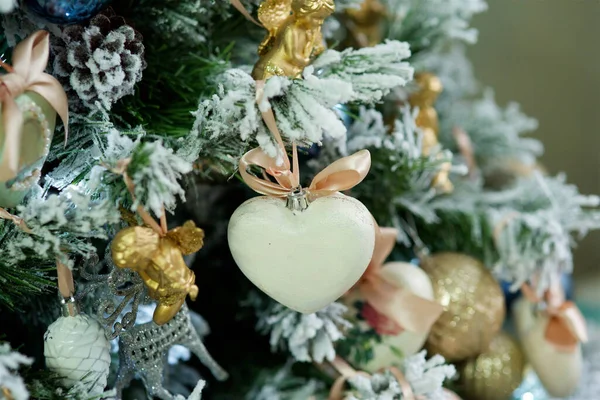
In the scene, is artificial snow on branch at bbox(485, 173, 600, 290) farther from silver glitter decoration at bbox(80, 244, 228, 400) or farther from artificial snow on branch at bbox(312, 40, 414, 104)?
silver glitter decoration at bbox(80, 244, 228, 400)

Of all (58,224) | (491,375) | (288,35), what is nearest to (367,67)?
(288,35)

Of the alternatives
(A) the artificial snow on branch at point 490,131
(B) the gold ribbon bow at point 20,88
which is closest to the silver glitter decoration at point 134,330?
(B) the gold ribbon bow at point 20,88

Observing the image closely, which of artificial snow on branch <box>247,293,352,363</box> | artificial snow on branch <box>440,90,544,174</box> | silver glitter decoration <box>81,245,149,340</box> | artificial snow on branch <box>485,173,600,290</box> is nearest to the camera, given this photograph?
silver glitter decoration <box>81,245,149,340</box>

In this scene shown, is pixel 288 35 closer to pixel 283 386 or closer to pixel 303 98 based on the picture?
pixel 303 98

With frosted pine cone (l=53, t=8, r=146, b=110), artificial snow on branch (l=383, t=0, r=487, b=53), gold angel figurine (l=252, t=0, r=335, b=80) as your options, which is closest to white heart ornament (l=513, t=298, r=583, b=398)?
artificial snow on branch (l=383, t=0, r=487, b=53)

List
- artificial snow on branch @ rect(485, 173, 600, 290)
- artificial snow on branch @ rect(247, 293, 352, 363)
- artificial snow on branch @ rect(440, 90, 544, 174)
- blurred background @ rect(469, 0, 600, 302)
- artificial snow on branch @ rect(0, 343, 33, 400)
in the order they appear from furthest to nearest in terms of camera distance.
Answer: blurred background @ rect(469, 0, 600, 302) → artificial snow on branch @ rect(440, 90, 544, 174) → artificial snow on branch @ rect(485, 173, 600, 290) → artificial snow on branch @ rect(247, 293, 352, 363) → artificial snow on branch @ rect(0, 343, 33, 400)

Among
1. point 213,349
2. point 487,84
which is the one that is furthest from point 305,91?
point 487,84

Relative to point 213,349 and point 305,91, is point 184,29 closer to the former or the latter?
point 305,91
